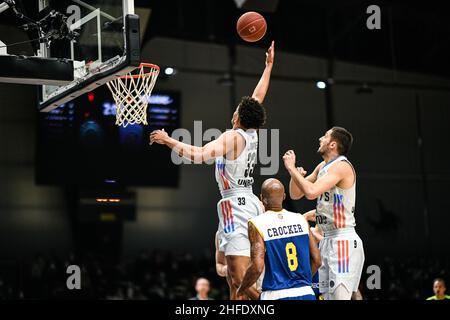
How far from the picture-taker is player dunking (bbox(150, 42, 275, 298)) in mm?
5797

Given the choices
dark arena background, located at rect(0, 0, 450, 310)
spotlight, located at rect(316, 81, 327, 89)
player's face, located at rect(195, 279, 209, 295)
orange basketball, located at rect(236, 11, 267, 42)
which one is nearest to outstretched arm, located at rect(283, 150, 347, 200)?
orange basketball, located at rect(236, 11, 267, 42)

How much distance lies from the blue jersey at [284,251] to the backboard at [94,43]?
6.31 feet

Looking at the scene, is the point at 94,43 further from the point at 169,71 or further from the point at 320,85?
the point at 320,85

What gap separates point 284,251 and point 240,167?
1.12 m

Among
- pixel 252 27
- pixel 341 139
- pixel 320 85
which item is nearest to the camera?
pixel 341 139

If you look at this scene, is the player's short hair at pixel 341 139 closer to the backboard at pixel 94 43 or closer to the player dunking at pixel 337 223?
the player dunking at pixel 337 223

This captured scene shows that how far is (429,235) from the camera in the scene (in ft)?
43.3

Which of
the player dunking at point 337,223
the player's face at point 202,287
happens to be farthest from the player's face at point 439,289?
the player dunking at point 337,223

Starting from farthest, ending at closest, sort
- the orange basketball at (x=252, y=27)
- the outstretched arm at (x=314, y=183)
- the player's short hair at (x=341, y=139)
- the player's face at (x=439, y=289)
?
the player's face at (x=439, y=289) < the orange basketball at (x=252, y=27) < the player's short hair at (x=341, y=139) < the outstretched arm at (x=314, y=183)

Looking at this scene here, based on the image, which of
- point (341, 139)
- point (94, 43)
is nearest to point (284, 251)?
point (341, 139)

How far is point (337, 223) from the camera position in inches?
226

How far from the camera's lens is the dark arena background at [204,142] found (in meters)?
11.7
